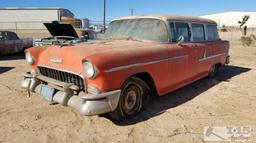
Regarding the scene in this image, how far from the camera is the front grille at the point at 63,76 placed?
12.9ft

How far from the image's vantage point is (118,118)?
4.20 metres

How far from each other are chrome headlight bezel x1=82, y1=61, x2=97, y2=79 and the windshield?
5.82 ft

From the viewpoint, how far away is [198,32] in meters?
6.27

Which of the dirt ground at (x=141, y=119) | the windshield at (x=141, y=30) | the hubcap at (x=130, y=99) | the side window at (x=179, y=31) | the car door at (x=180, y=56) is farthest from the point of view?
A: the side window at (x=179, y=31)

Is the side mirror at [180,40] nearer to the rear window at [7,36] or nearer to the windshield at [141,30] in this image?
the windshield at [141,30]

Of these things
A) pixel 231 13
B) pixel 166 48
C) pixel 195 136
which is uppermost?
pixel 231 13

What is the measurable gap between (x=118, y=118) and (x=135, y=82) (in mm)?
638

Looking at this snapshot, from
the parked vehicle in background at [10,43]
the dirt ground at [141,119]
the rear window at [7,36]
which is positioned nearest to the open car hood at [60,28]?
the parked vehicle in background at [10,43]

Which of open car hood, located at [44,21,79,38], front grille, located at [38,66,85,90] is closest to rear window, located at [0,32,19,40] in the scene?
open car hood, located at [44,21,79,38]

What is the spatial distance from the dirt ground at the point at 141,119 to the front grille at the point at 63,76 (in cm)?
67

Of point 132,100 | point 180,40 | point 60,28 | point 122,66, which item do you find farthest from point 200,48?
point 60,28

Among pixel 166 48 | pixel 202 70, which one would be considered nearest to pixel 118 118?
pixel 166 48

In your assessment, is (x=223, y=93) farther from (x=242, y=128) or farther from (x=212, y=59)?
(x=242, y=128)

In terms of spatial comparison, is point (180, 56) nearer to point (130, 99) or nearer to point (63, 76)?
point (130, 99)
